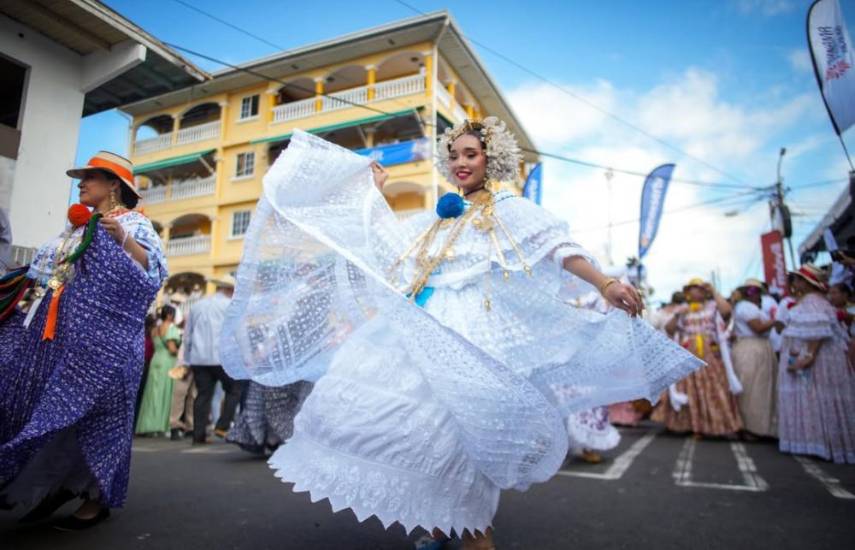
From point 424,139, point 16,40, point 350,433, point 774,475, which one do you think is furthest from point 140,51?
point 424,139

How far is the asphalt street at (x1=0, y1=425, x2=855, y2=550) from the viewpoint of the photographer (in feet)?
7.87

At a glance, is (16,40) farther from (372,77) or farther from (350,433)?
(372,77)

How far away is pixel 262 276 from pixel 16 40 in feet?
18.4

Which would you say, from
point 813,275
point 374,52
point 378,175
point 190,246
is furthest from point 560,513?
point 190,246

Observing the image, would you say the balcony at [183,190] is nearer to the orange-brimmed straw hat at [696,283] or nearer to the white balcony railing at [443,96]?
the white balcony railing at [443,96]

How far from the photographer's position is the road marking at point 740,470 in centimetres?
368

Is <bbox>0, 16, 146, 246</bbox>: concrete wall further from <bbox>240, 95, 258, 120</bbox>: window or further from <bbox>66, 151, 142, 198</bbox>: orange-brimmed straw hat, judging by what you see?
<bbox>240, 95, 258, 120</bbox>: window

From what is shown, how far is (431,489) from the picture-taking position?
1852mm

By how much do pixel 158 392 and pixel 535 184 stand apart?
368 inches

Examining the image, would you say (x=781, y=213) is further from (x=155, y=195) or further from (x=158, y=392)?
(x=155, y=195)

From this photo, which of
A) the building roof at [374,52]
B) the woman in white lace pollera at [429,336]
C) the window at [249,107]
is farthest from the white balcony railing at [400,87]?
the woman in white lace pollera at [429,336]

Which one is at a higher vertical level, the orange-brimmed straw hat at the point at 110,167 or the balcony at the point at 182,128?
the balcony at the point at 182,128

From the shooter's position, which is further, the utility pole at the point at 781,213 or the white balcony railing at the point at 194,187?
the white balcony railing at the point at 194,187

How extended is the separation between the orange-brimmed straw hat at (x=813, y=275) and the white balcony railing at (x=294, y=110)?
18.9 m
